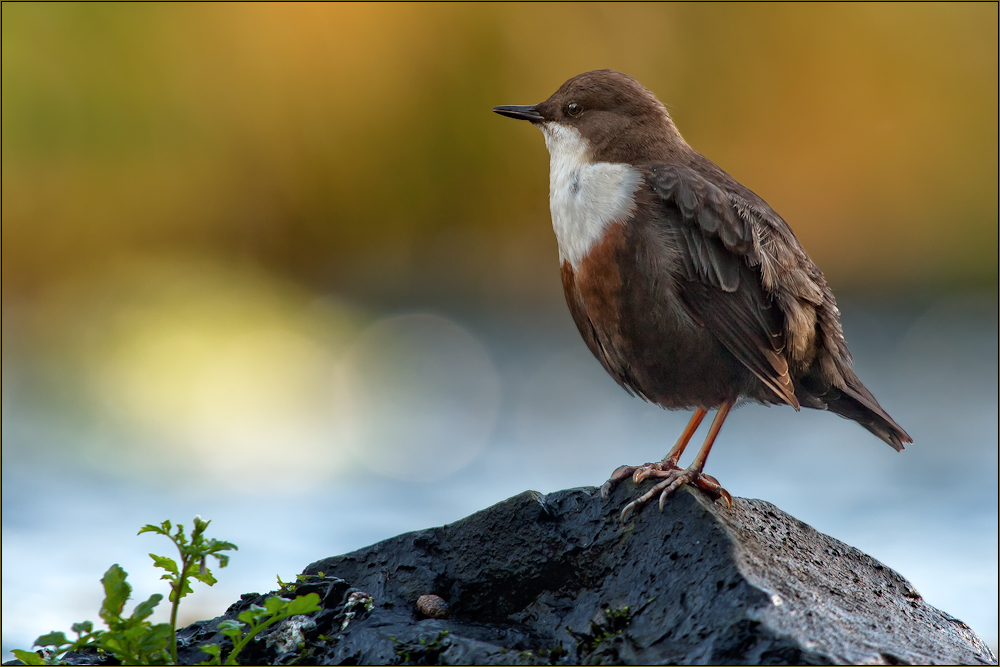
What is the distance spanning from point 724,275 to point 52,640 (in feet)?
7.71

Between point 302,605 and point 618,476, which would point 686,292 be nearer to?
point 618,476

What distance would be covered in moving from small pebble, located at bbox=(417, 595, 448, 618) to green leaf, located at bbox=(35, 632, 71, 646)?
100 centimetres

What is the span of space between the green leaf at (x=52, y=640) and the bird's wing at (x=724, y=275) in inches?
85.0

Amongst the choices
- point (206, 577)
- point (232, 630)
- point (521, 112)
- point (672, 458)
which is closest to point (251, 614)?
point (232, 630)

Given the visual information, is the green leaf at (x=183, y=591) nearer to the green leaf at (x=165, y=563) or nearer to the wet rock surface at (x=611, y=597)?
the green leaf at (x=165, y=563)

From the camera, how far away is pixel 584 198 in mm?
3086

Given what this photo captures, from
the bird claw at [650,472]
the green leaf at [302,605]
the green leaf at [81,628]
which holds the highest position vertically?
the bird claw at [650,472]

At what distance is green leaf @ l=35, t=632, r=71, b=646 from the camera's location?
2072mm

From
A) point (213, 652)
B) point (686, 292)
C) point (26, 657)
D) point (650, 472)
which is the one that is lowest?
point (213, 652)

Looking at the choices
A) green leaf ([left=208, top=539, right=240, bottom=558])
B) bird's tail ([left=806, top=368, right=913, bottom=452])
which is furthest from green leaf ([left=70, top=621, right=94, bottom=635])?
bird's tail ([left=806, top=368, right=913, bottom=452])

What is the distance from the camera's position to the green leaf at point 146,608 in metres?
2.12

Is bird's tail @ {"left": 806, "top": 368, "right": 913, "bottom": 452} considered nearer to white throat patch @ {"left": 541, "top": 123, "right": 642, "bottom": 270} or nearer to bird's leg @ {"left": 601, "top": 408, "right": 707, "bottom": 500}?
bird's leg @ {"left": 601, "top": 408, "right": 707, "bottom": 500}

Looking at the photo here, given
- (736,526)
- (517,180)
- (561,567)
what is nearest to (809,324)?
(736,526)

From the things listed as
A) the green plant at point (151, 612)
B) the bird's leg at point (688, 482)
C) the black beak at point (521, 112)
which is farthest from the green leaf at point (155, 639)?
the black beak at point (521, 112)
